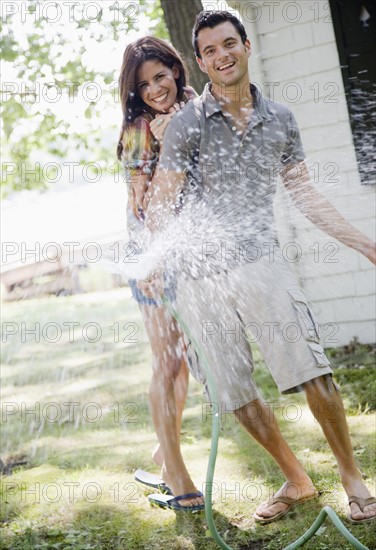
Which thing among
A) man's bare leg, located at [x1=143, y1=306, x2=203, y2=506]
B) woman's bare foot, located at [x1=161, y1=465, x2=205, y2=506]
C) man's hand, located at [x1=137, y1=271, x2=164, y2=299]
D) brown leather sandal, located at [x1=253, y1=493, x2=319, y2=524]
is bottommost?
brown leather sandal, located at [x1=253, y1=493, x2=319, y2=524]

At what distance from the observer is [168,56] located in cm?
329

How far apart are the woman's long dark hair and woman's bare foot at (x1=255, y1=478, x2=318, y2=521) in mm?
1455

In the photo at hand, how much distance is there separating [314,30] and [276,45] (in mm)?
284

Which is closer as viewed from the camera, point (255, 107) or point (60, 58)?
point (255, 107)

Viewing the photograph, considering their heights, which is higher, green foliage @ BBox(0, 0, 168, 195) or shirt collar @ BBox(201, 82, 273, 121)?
green foliage @ BBox(0, 0, 168, 195)

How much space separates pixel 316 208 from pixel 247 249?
337 millimetres

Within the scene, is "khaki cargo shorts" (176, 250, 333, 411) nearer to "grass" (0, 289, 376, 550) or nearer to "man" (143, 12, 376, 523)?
"man" (143, 12, 376, 523)

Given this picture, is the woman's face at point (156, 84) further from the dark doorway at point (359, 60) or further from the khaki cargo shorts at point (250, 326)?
the dark doorway at point (359, 60)

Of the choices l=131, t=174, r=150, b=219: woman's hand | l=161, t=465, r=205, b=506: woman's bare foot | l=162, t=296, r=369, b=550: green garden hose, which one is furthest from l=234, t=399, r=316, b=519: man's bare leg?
l=131, t=174, r=150, b=219: woman's hand

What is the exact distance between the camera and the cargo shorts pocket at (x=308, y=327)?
282 cm

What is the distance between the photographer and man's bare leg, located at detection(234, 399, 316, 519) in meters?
3.04

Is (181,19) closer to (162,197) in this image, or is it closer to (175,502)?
(162,197)

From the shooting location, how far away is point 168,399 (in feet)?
11.2

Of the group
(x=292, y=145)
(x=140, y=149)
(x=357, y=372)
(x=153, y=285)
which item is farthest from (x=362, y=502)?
(x=357, y=372)
